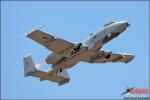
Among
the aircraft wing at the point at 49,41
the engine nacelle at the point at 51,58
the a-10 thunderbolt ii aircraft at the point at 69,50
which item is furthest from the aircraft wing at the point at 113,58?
the aircraft wing at the point at 49,41

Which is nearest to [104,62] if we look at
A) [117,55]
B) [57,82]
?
[117,55]

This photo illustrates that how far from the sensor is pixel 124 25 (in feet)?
326

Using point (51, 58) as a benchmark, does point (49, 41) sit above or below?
above

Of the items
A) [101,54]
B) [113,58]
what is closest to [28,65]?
[101,54]

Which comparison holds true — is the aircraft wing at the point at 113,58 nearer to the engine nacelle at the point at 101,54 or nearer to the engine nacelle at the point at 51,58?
the engine nacelle at the point at 101,54

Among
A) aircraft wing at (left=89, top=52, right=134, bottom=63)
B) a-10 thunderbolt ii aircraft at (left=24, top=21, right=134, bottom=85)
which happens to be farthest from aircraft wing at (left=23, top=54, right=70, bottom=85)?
aircraft wing at (left=89, top=52, right=134, bottom=63)

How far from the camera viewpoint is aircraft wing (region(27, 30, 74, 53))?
97812mm

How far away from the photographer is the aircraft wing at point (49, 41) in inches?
3851

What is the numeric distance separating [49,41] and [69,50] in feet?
12.7

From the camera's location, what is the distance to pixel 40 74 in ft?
347

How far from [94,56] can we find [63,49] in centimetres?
705

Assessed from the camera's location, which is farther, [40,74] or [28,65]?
[28,65]

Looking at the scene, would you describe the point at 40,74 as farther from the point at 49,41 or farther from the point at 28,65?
the point at 49,41

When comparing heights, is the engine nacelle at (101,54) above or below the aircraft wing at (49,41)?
below
